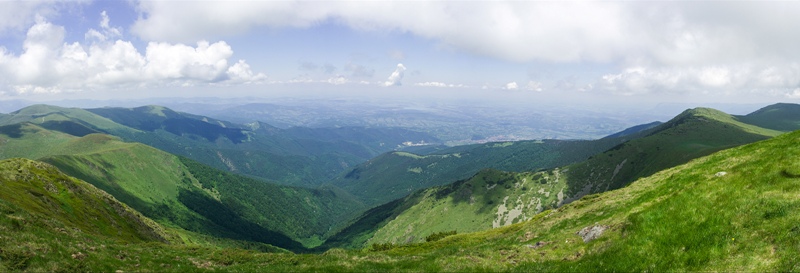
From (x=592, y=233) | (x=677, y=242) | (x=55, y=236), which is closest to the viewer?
(x=677, y=242)

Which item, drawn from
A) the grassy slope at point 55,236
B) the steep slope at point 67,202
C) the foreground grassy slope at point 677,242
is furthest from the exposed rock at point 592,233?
the steep slope at point 67,202

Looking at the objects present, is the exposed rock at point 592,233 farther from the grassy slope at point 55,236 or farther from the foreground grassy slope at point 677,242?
the grassy slope at point 55,236

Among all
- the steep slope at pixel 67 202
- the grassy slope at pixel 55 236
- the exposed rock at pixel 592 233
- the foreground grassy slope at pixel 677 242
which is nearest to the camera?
the foreground grassy slope at pixel 677 242

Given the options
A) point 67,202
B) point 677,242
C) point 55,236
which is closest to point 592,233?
point 677,242

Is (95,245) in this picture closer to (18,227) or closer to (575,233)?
(18,227)

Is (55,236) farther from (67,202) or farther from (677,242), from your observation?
(67,202)

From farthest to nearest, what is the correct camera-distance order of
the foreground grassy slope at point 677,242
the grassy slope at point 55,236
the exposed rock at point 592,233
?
1. the exposed rock at point 592,233
2. the grassy slope at point 55,236
3. the foreground grassy slope at point 677,242

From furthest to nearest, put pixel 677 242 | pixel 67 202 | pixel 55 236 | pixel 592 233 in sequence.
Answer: pixel 67 202, pixel 55 236, pixel 592 233, pixel 677 242

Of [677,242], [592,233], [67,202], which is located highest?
[677,242]

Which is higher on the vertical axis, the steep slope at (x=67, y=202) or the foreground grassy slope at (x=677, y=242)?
the foreground grassy slope at (x=677, y=242)

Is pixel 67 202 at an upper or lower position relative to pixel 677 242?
lower

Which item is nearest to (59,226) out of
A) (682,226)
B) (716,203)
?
(682,226)
